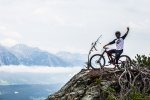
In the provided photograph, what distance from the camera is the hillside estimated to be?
26.5 m

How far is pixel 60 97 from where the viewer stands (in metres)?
29.1

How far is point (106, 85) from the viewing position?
27734 mm

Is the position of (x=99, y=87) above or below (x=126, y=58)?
below

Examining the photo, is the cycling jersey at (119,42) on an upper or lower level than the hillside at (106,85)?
upper

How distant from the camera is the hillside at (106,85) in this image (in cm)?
2655

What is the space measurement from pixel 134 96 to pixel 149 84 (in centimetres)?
412

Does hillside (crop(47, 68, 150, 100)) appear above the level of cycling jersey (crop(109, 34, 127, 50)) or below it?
below

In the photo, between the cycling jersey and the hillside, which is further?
the cycling jersey

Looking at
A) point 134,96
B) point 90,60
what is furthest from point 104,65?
point 134,96

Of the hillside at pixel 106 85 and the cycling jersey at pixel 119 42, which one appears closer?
the hillside at pixel 106 85

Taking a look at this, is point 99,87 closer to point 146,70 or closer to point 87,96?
point 87,96

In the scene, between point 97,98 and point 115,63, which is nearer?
point 97,98

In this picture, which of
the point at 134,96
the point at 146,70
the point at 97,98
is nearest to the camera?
the point at 134,96

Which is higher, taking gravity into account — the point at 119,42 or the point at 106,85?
the point at 119,42
